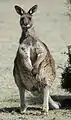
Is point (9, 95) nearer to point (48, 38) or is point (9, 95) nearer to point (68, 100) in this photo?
point (68, 100)

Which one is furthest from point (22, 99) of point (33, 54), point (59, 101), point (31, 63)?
point (59, 101)

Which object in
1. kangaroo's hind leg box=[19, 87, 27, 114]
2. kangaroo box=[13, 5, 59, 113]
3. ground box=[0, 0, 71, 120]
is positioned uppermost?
kangaroo box=[13, 5, 59, 113]

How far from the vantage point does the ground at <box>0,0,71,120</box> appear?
9.54m

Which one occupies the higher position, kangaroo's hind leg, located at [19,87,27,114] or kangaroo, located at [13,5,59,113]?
kangaroo, located at [13,5,59,113]

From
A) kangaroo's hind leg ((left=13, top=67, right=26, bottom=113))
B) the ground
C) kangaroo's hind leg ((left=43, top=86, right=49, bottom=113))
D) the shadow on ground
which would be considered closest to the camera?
kangaroo's hind leg ((left=43, top=86, right=49, bottom=113))

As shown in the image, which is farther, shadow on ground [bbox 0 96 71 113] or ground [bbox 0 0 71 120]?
shadow on ground [bbox 0 96 71 113]

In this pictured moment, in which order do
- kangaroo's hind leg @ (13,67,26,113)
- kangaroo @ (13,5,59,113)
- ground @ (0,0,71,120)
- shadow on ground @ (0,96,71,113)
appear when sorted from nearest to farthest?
kangaroo @ (13,5,59,113) → kangaroo's hind leg @ (13,67,26,113) → ground @ (0,0,71,120) → shadow on ground @ (0,96,71,113)

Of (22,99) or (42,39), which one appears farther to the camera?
(42,39)

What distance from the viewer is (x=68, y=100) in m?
11.1

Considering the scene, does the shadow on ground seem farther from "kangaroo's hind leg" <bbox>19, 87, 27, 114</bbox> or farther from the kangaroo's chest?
the kangaroo's chest

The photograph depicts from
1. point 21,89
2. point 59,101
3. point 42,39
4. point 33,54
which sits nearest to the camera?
point 33,54

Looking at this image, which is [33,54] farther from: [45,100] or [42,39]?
[42,39]

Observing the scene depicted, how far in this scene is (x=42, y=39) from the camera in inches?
908

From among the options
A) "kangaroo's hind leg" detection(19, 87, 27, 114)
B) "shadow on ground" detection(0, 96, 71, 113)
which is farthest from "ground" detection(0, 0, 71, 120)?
"kangaroo's hind leg" detection(19, 87, 27, 114)
